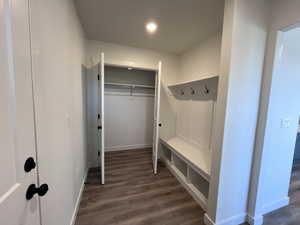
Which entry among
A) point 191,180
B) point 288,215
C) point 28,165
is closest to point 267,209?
point 288,215

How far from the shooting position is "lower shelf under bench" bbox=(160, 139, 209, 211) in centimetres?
190

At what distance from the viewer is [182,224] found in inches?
61.0

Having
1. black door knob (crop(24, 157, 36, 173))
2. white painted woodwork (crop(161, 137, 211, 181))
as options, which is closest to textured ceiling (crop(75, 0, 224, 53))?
black door knob (crop(24, 157, 36, 173))

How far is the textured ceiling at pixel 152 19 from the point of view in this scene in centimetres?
159

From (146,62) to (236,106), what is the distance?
2.12m

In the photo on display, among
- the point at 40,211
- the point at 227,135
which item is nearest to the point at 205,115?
the point at 227,135

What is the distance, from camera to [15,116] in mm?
571

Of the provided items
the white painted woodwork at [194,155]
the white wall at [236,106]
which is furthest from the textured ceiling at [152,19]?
the white painted woodwork at [194,155]

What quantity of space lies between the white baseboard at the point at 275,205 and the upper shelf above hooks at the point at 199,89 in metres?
1.54

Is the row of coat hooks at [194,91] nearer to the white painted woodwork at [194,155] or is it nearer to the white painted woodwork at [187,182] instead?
the white painted woodwork at [194,155]

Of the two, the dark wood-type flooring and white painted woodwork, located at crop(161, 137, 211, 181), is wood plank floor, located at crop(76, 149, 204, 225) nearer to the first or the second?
the dark wood-type flooring

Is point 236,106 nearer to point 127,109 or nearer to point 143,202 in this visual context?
point 143,202

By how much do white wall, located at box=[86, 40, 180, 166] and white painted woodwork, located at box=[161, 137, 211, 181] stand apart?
580mm

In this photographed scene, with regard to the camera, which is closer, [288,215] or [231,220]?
[231,220]
